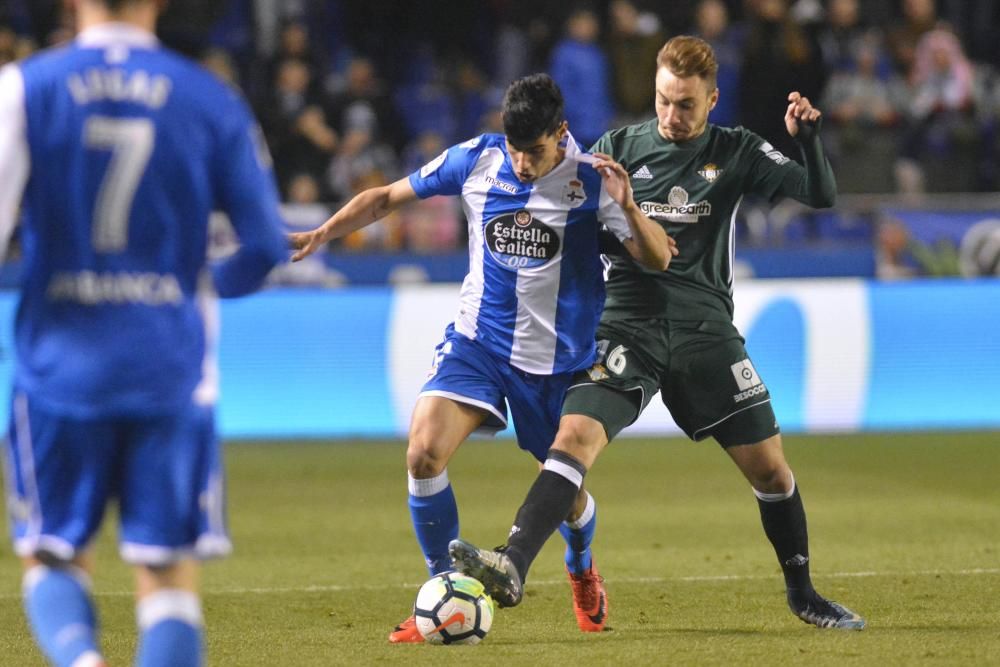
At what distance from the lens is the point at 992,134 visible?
16.5 metres

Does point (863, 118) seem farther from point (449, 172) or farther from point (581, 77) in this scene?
point (449, 172)

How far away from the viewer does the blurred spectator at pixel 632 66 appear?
15828 millimetres

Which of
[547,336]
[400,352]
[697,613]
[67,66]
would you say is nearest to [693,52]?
[547,336]

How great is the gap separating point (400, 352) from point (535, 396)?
6652 millimetres

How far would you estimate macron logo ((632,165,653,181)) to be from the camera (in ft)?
20.3

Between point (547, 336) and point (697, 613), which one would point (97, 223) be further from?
point (697, 613)

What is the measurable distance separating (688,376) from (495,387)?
0.72 metres

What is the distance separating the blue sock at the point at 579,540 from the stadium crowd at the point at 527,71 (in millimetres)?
8266

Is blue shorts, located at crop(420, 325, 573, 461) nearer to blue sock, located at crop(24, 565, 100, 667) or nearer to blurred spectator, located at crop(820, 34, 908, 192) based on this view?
blue sock, located at crop(24, 565, 100, 667)

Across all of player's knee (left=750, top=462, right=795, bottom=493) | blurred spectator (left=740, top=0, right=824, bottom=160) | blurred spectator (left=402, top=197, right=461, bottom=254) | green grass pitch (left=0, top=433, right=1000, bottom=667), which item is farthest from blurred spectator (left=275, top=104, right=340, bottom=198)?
player's knee (left=750, top=462, right=795, bottom=493)

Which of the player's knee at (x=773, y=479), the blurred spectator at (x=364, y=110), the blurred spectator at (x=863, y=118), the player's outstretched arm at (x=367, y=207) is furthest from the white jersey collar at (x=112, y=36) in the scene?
Result: the blurred spectator at (x=863, y=118)

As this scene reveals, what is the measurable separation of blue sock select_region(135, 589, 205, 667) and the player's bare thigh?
224 cm

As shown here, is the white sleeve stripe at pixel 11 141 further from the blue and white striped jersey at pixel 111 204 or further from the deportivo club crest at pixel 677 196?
the deportivo club crest at pixel 677 196

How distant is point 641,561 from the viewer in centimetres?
781
